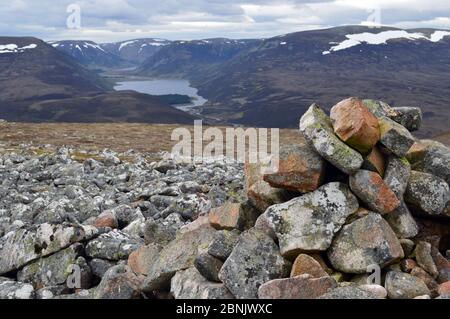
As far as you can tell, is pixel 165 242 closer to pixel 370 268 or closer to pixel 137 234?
pixel 137 234

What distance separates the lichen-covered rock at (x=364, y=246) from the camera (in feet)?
37.4

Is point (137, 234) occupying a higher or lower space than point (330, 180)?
lower

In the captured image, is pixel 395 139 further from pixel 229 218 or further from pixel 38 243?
pixel 38 243

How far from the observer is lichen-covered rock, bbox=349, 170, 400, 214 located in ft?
39.8

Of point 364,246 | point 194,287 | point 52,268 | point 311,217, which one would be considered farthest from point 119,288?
point 364,246

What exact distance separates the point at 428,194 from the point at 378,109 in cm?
274

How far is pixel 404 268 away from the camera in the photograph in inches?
465

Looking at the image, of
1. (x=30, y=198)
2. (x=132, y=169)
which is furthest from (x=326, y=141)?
(x=132, y=169)

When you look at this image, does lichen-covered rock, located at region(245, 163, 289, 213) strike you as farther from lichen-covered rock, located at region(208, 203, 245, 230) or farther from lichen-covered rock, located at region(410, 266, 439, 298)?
lichen-covered rock, located at region(410, 266, 439, 298)

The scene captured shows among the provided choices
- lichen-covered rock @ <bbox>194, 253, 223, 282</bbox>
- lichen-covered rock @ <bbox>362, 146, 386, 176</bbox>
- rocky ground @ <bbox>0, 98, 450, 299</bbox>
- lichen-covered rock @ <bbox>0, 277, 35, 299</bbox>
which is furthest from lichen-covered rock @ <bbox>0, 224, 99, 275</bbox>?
lichen-covered rock @ <bbox>362, 146, 386, 176</bbox>

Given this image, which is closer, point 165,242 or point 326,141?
point 326,141

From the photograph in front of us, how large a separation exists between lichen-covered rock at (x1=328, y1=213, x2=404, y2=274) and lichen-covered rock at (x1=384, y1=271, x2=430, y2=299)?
46cm

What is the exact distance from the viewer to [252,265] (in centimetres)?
1144
